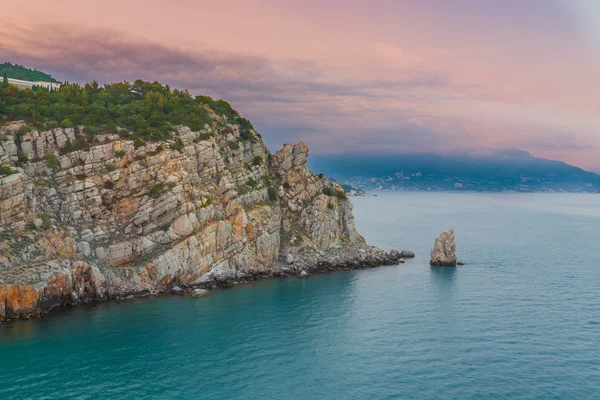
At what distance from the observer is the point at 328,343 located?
57.6m

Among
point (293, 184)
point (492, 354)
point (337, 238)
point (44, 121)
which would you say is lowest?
point (492, 354)

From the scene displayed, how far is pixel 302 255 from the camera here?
10012 centimetres

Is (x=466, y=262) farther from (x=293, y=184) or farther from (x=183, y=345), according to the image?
(x=183, y=345)

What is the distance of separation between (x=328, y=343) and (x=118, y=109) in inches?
2713

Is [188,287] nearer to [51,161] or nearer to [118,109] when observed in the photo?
[51,161]

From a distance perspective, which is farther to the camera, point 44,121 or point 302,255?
point 302,255

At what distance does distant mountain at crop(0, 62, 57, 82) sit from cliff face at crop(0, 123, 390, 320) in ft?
292

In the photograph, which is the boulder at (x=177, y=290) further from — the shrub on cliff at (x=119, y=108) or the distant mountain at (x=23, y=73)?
the distant mountain at (x=23, y=73)

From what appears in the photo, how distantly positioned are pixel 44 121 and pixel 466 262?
94661 mm

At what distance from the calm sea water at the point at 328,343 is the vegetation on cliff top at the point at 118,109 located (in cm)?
3678

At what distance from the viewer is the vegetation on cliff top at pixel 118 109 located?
86500 millimetres

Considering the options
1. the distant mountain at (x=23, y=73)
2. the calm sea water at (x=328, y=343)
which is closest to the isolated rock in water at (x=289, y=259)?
the calm sea water at (x=328, y=343)

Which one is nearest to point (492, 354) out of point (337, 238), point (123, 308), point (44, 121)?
point (123, 308)

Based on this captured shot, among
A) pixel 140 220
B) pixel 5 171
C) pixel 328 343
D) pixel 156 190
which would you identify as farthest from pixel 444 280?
pixel 5 171
